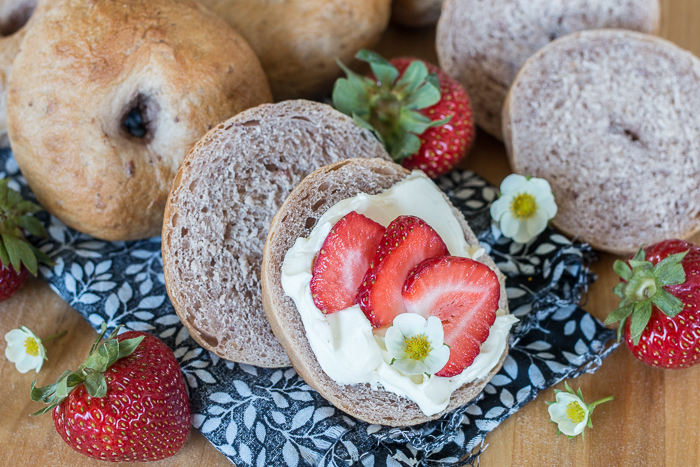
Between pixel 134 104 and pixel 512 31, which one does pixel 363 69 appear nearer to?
pixel 512 31

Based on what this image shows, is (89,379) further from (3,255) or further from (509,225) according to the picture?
(509,225)

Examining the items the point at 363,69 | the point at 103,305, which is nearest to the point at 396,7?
the point at 363,69

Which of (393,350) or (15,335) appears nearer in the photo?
(393,350)

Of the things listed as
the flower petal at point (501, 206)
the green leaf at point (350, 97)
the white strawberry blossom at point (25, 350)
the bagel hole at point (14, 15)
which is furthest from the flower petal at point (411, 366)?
the bagel hole at point (14, 15)

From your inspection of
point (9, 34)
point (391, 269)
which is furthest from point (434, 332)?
point (9, 34)

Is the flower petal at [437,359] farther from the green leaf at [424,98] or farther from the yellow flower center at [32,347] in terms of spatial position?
the yellow flower center at [32,347]
